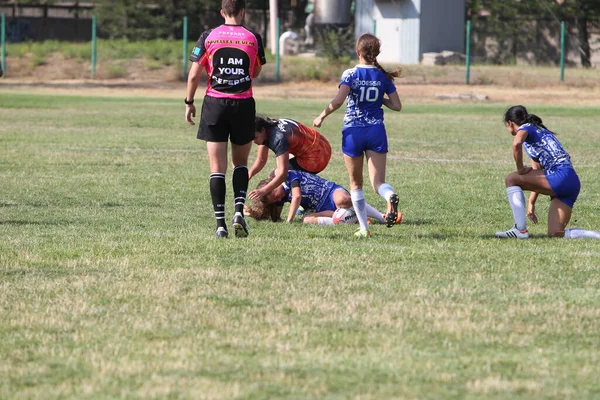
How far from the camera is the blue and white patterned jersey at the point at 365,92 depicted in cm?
885

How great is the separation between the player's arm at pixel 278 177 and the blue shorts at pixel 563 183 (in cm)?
226

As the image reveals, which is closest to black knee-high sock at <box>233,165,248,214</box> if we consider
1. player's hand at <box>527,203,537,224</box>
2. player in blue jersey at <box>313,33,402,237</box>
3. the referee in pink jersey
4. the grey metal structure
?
the referee in pink jersey

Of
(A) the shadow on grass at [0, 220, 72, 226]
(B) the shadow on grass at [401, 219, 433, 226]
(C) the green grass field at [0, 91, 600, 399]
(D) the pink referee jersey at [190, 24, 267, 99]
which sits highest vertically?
(D) the pink referee jersey at [190, 24, 267, 99]

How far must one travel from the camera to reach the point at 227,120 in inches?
346

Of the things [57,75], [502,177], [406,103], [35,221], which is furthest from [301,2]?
[35,221]

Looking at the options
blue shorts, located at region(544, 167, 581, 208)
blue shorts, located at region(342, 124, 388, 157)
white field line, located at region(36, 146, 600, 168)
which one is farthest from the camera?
white field line, located at region(36, 146, 600, 168)

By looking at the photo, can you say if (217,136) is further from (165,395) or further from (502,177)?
(502,177)

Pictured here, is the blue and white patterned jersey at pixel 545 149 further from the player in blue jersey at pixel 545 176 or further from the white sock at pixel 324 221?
the white sock at pixel 324 221

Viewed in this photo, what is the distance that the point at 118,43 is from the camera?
45.5m

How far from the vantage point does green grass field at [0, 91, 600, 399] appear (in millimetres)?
4793

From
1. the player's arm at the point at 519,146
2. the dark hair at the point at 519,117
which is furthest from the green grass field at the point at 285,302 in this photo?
the dark hair at the point at 519,117

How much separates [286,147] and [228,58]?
1.53m

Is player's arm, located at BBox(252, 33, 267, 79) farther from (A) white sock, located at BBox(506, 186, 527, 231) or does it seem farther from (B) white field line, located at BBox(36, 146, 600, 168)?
(B) white field line, located at BBox(36, 146, 600, 168)

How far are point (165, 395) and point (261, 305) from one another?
173cm
